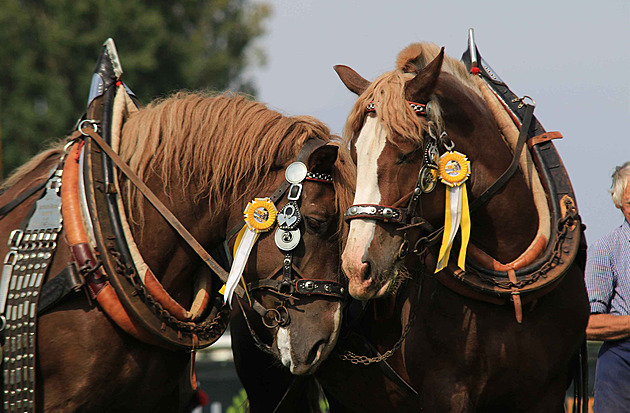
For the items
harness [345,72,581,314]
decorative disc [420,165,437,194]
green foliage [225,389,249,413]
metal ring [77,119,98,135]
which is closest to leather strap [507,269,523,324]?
harness [345,72,581,314]

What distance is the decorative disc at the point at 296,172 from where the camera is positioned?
11.1ft

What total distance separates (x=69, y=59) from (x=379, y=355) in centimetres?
1829

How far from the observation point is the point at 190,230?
343cm

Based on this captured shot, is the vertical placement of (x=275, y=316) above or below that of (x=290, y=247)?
below

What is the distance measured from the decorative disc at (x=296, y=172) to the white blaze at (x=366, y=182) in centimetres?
29

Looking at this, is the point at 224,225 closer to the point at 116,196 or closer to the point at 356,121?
the point at 116,196

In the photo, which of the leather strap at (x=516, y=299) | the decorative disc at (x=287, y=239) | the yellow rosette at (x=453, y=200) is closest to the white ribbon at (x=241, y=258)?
the decorative disc at (x=287, y=239)

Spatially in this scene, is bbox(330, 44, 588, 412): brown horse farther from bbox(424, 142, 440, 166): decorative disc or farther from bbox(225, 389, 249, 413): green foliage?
bbox(225, 389, 249, 413): green foliage

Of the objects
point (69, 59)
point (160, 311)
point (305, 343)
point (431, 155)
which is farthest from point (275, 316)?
point (69, 59)

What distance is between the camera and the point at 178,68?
2094cm

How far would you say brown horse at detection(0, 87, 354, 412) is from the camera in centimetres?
315

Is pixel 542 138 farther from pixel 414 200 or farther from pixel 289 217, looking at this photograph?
pixel 289 217

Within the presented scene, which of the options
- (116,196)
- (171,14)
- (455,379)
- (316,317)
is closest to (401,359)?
(455,379)

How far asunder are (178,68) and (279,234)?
18.3m
